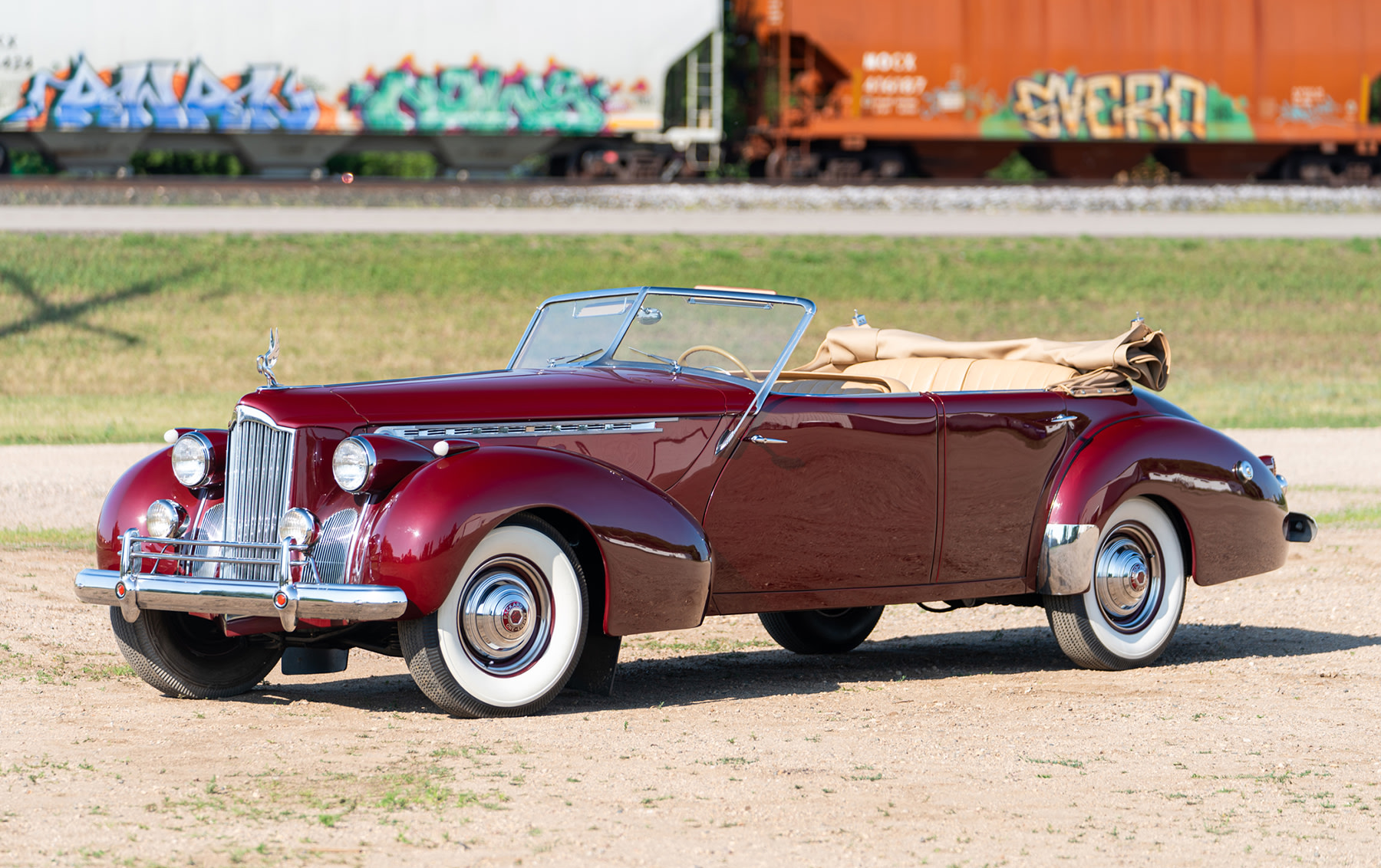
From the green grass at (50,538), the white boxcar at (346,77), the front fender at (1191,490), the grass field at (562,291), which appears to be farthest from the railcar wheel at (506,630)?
the white boxcar at (346,77)

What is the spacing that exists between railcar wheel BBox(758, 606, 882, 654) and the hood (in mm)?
1643

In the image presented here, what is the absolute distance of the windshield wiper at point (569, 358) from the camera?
618 cm

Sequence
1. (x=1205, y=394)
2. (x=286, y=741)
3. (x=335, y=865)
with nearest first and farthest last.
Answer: (x=335, y=865) → (x=286, y=741) → (x=1205, y=394)

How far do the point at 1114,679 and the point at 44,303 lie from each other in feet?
52.1

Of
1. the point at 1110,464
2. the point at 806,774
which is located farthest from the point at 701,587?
the point at 1110,464

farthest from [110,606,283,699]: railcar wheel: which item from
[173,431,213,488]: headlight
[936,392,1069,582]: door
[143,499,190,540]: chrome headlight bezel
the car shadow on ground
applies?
[936,392,1069,582]: door

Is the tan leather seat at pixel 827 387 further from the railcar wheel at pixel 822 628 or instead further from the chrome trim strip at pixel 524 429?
the railcar wheel at pixel 822 628

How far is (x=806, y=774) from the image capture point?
15.5 feet

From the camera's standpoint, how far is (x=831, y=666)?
6848mm

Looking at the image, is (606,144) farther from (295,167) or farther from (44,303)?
(44,303)

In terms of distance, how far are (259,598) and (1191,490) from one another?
387cm

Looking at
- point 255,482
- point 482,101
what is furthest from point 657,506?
point 482,101

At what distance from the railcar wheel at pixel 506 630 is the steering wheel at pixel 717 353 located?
1.07 m

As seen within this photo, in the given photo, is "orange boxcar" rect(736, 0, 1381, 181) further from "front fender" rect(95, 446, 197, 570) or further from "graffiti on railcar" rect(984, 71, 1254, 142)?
"front fender" rect(95, 446, 197, 570)
